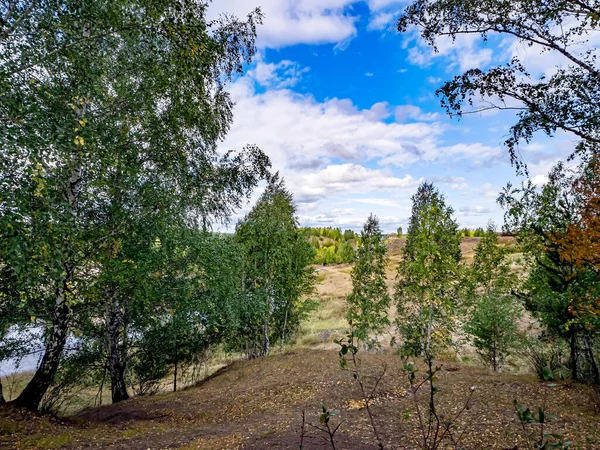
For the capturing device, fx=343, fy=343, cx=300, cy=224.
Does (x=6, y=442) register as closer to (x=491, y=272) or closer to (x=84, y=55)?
(x=84, y=55)

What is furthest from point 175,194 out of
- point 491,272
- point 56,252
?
point 491,272

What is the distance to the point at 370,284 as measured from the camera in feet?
52.6

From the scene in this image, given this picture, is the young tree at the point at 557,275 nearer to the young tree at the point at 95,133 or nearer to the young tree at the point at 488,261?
the young tree at the point at 95,133

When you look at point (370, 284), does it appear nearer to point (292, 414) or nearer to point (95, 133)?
point (292, 414)

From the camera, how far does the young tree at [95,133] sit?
14.3 feet

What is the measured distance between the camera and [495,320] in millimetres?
12422

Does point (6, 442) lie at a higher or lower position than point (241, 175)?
lower

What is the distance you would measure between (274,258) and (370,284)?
4.64 meters

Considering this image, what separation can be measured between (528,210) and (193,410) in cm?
1101

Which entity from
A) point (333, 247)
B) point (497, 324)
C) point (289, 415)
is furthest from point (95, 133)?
point (333, 247)

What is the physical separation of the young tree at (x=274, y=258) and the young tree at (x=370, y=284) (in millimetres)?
2812

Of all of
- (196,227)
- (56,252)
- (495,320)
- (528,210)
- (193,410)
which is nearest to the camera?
(56,252)

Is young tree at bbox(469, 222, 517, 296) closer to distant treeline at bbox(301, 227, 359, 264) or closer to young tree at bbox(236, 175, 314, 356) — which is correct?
young tree at bbox(236, 175, 314, 356)

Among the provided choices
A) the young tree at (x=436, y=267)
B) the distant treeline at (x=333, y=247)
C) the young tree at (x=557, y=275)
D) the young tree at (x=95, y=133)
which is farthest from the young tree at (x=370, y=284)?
the distant treeline at (x=333, y=247)
